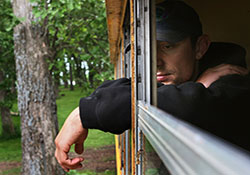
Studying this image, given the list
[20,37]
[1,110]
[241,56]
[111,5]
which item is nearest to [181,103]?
[241,56]

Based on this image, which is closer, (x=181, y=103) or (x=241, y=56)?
(x=181, y=103)

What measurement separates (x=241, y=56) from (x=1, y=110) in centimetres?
1515

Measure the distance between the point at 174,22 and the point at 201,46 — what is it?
25 cm

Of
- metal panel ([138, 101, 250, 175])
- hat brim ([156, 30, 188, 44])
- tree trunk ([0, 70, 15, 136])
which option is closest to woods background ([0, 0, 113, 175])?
hat brim ([156, 30, 188, 44])

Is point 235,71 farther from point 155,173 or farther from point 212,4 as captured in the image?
point 212,4

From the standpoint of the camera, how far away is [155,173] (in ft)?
3.23

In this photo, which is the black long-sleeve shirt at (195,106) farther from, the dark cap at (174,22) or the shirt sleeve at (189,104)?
the dark cap at (174,22)

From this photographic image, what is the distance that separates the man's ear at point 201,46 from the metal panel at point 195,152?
2.70ft

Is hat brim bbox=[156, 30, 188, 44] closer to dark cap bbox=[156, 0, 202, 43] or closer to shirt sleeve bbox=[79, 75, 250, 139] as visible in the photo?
dark cap bbox=[156, 0, 202, 43]

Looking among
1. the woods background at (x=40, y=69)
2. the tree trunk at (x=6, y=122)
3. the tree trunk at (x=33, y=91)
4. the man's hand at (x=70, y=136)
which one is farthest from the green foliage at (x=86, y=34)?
the tree trunk at (x=6, y=122)

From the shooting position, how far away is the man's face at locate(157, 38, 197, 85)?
1280 mm

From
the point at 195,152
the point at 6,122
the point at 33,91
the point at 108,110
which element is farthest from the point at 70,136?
the point at 6,122

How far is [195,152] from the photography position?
0.40 metres

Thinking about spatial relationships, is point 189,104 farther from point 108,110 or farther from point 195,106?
point 108,110
